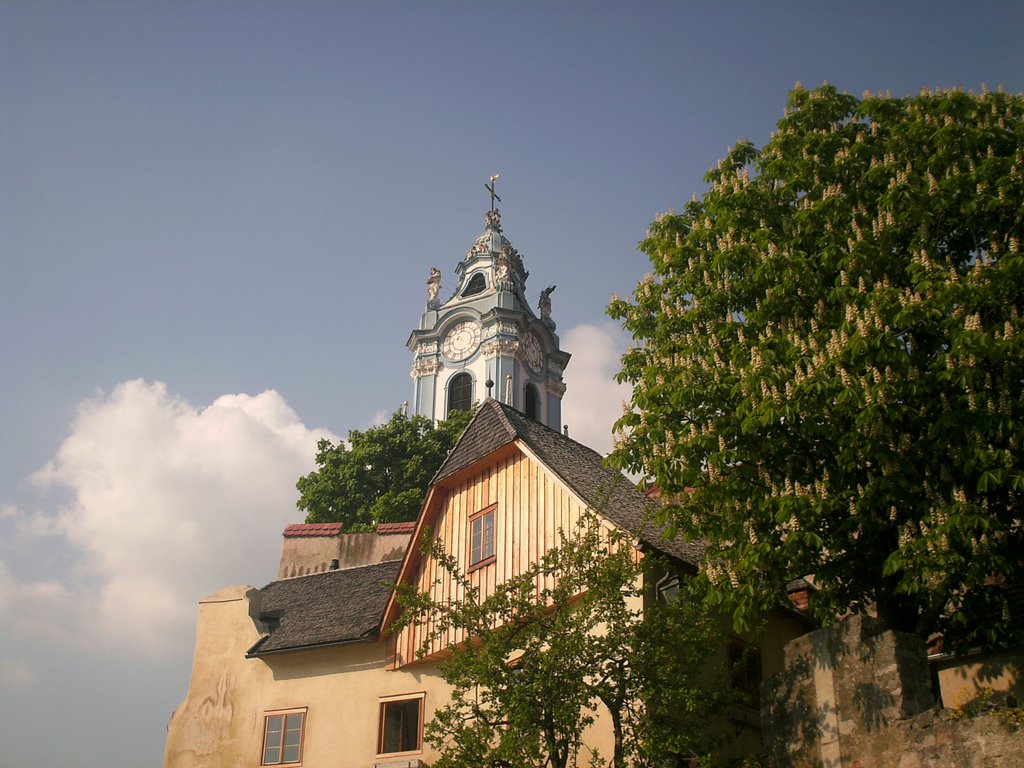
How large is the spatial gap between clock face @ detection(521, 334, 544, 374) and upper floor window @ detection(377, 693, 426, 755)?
45183mm

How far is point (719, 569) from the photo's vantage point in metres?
15.1

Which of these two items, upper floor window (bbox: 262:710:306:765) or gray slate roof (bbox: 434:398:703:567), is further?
upper floor window (bbox: 262:710:306:765)

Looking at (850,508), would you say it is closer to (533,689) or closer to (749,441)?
(749,441)

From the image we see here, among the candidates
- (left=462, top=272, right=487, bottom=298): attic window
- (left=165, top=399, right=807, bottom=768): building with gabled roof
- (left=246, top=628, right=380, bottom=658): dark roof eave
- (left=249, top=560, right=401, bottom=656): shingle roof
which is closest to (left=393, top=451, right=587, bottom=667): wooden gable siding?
(left=165, top=399, right=807, bottom=768): building with gabled roof

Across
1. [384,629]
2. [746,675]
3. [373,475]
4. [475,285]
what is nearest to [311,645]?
[384,629]

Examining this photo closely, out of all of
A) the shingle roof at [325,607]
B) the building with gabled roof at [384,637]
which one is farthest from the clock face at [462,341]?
the building with gabled roof at [384,637]

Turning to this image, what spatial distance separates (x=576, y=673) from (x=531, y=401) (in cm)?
5060

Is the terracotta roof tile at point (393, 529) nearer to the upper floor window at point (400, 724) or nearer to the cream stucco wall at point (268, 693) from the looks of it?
the cream stucco wall at point (268, 693)

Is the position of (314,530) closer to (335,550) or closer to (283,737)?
(335,550)

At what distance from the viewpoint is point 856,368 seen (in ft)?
45.2

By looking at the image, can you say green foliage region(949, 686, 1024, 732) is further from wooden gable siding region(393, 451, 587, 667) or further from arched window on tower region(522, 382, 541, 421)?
arched window on tower region(522, 382, 541, 421)

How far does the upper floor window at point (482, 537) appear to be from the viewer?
67.8 feet

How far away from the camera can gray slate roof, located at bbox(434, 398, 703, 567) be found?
19453mm

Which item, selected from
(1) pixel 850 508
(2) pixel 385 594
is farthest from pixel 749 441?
(2) pixel 385 594
